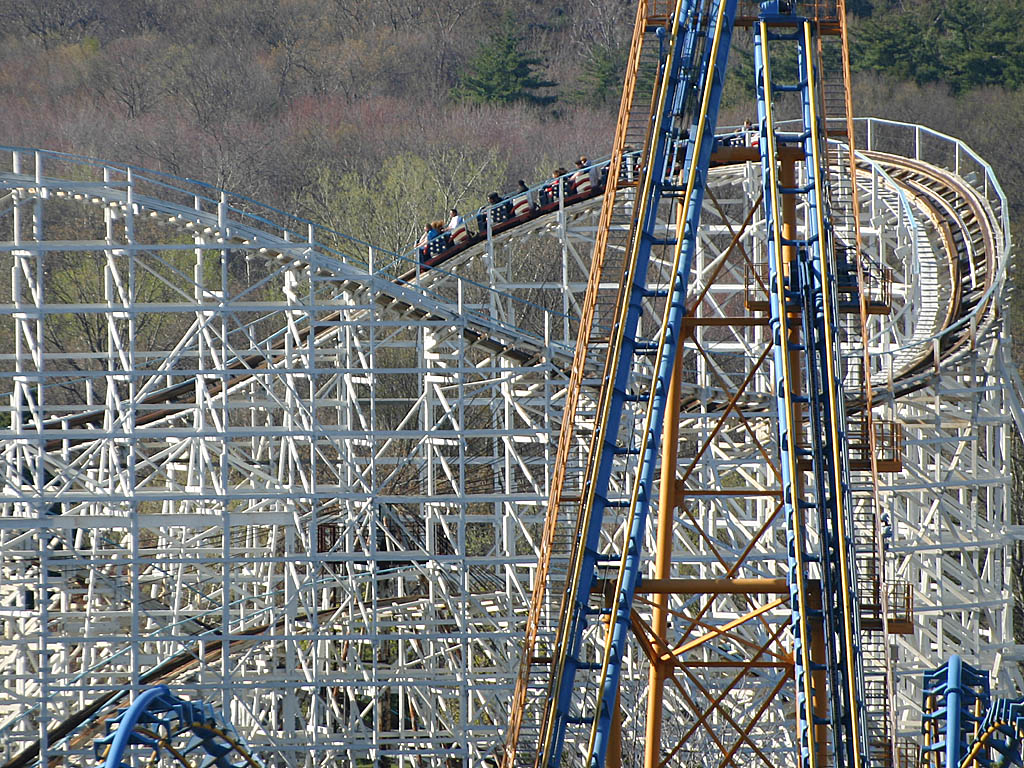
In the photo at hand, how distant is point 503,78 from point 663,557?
34.3m

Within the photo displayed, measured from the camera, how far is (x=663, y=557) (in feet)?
37.9

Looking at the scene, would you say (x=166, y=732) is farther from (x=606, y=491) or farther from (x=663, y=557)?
(x=663, y=557)

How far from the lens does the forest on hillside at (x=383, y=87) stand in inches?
1566

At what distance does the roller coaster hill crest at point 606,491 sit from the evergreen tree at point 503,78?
19196 mm

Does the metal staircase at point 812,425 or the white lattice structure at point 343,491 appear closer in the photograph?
the metal staircase at point 812,425

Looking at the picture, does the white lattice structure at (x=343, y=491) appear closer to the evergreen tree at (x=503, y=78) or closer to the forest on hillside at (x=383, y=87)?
the forest on hillside at (x=383, y=87)

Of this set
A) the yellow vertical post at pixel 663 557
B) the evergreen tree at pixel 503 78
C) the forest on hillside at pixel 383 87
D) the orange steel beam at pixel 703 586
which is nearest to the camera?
the orange steel beam at pixel 703 586

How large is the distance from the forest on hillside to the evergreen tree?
0.05 m

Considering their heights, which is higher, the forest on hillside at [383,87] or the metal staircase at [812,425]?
the forest on hillside at [383,87]

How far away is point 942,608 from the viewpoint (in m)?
17.8

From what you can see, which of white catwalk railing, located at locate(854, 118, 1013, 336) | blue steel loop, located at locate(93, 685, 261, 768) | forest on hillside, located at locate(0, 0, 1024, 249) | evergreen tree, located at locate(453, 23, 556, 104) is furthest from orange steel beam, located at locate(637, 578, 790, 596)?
evergreen tree, located at locate(453, 23, 556, 104)

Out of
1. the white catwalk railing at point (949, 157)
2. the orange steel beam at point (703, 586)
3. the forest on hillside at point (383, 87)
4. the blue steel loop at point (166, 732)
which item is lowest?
the blue steel loop at point (166, 732)

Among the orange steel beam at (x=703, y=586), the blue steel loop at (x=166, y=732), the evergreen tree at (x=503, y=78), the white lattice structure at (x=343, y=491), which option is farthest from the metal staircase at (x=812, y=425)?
the evergreen tree at (x=503, y=78)

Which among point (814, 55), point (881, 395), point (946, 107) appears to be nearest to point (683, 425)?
point (881, 395)
